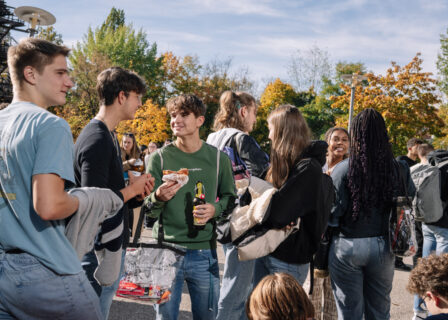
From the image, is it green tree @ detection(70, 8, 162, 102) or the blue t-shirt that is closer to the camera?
the blue t-shirt

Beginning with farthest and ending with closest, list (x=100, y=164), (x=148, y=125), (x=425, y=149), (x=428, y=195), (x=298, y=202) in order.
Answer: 1. (x=148, y=125)
2. (x=425, y=149)
3. (x=428, y=195)
4. (x=298, y=202)
5. (x=100, y=164)

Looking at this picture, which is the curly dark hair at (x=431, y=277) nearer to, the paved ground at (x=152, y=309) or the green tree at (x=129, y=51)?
the paved ground at (x=152, y=309)

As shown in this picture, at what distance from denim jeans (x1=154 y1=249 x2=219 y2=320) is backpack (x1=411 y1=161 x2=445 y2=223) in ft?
10.8

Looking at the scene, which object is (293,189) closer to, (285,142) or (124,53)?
(285,142)

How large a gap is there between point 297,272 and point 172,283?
98 centimetres

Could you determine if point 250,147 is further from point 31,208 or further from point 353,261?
point 31,208

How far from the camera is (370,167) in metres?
3.32

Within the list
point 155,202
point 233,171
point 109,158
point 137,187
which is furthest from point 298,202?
point 109,158

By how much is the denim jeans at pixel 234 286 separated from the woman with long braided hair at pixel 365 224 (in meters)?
0.76

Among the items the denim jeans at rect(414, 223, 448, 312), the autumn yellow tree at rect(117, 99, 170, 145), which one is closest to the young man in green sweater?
the denim jeans at rect(414, 223, 448, 312)

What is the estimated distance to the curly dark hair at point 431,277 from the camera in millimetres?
2420

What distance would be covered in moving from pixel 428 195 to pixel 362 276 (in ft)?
7.75

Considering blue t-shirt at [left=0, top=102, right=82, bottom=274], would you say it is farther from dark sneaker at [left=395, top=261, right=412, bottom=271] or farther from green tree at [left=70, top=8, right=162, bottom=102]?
green tree at [left=70, top=8, right=162, bottom=102]

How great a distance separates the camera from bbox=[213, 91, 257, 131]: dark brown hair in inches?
167
